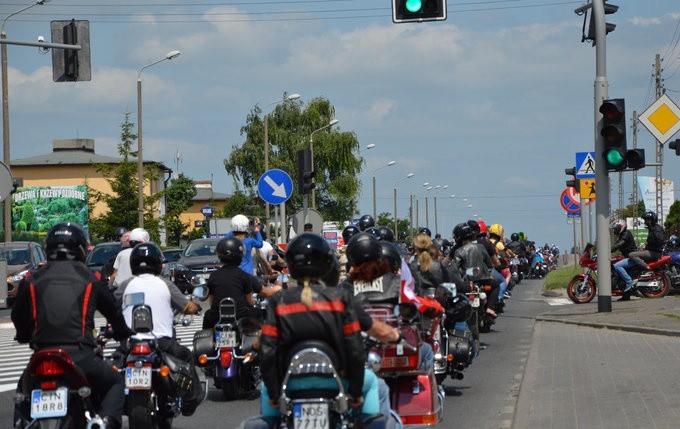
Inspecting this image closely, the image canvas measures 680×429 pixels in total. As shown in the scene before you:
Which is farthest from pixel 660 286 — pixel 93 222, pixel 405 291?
pixel 93 222

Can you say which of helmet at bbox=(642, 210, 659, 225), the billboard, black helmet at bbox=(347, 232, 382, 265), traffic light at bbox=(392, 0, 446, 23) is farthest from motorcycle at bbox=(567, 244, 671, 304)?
the billboard

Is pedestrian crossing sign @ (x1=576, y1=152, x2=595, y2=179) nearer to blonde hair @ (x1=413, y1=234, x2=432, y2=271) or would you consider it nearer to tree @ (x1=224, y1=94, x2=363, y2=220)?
blonde hair @ (x1=413, y1=234, x2=432, y2=271)

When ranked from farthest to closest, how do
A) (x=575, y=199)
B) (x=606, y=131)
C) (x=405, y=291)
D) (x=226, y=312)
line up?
(x=575, y=199) < (x=606, y=131) < (x=226, y=312) < (x=405, y=291)

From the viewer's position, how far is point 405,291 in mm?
8586

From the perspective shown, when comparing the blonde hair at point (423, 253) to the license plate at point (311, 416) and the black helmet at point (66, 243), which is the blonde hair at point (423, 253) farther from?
the license plate at point (311, 416)

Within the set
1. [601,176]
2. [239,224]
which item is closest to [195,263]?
[601,176]

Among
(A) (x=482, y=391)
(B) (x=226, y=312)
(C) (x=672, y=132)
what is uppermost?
(C) (x=672, y=132)

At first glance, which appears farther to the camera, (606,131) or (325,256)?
(606,131)

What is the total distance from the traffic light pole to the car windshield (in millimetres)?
16668

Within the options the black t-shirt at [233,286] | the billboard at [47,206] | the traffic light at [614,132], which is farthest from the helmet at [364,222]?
the billboard at [47,206]

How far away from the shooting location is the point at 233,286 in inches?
476

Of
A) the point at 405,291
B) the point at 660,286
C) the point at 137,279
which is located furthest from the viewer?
the point at 660,286

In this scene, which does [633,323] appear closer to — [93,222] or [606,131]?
[606,131]

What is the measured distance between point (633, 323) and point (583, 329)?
2.84ft
